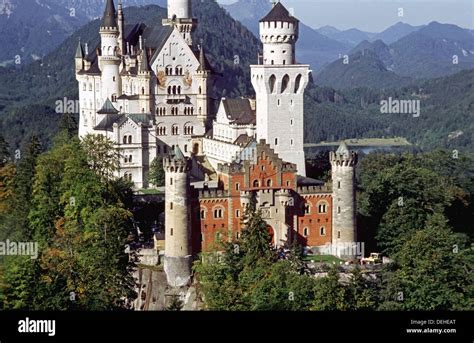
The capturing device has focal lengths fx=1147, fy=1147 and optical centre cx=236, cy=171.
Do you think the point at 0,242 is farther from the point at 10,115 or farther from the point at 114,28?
the point at 10,115

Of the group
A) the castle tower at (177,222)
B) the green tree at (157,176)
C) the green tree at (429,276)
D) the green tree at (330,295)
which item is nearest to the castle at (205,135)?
the castle tower at (177,222)

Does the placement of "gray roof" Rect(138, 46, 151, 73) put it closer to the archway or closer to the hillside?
the archway

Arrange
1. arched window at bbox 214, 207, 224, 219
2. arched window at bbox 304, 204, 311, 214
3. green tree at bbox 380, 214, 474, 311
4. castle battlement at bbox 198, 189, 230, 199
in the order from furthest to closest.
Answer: arched window at bbox 304, 204, 311, 214 < arched window at bbox 214, 207, 224, 219 < castle battlement at bbox 198, 189, 230, 199 < green tree at bbox 380, 214, 474, 311

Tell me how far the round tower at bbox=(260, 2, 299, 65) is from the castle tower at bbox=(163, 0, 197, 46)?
641 inches

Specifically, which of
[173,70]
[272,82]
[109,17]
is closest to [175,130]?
[173,70]

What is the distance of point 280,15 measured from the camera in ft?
208

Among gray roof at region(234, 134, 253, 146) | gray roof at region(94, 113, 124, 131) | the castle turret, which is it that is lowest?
gray roof at region(234, 134, 253, 146)

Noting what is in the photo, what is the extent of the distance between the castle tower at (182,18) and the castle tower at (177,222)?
26.4m

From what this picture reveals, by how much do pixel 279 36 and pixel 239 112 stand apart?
32.7 ft

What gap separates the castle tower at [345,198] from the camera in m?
57.2

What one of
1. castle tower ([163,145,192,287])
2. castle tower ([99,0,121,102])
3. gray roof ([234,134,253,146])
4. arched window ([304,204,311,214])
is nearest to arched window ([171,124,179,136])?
castle tower ([99,0,121,102])

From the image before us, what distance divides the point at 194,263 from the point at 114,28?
103 ft

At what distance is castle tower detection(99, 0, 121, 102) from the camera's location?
8144cm

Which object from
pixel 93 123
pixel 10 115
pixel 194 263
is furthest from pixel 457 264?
pixel 10 115
